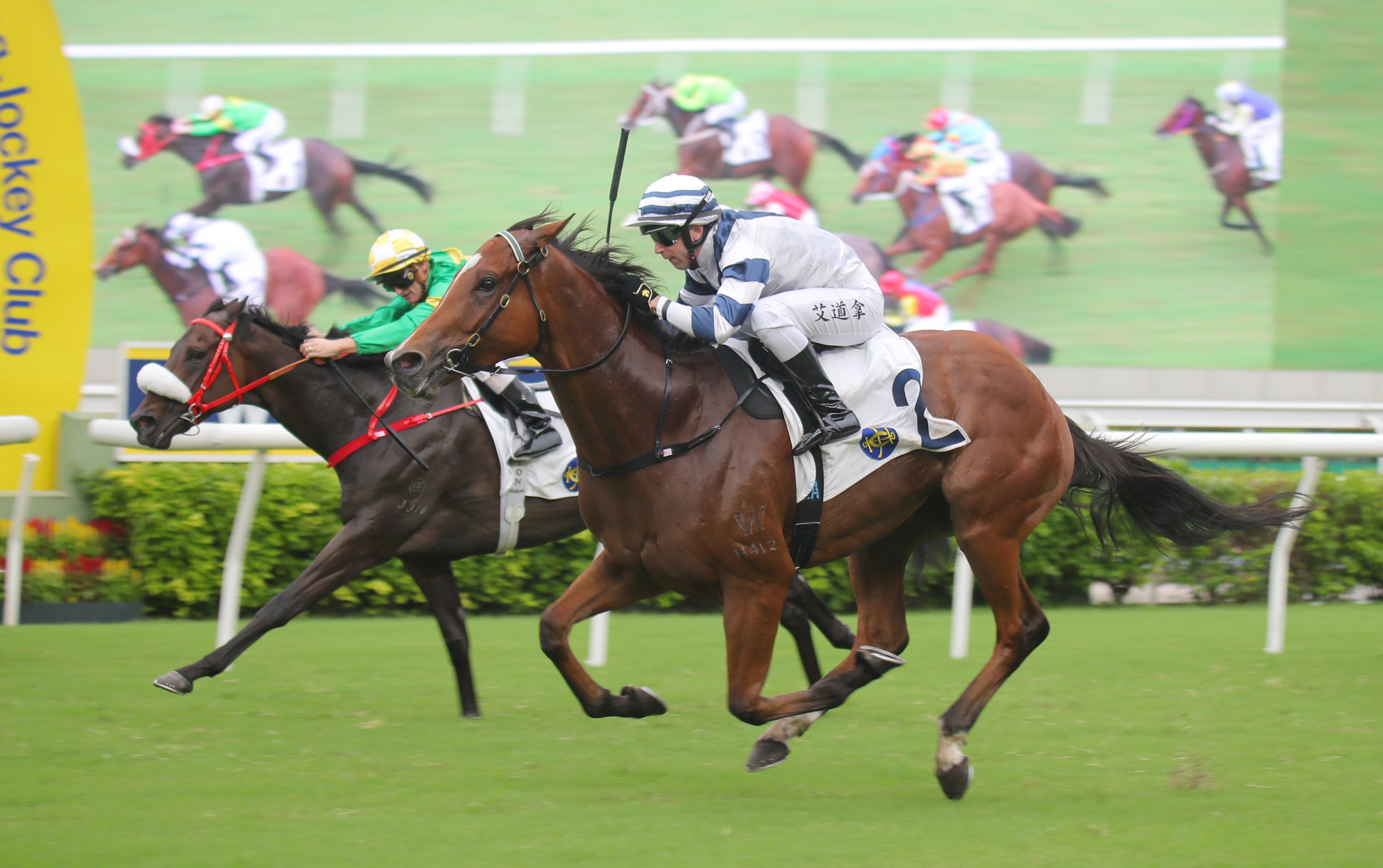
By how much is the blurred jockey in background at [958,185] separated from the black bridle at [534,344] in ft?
41.6

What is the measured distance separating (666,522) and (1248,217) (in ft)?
47.8

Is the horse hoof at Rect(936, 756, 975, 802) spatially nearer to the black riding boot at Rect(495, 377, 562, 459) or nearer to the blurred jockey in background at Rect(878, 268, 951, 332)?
the black riding boot at Rect(495, 377, 562, 459)

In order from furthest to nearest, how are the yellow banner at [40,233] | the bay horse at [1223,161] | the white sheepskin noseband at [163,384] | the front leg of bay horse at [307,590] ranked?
the bay horse at [1223,161] → the yellow banner at [40,233] → the white sheepskin noseband at [163,384] → the front leg of bay horse at [307,590]

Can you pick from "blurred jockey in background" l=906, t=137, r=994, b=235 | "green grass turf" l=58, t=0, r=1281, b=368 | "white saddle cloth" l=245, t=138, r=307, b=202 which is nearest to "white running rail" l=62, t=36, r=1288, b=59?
"green grass turf" l=58, t=0, r=1281, b=368

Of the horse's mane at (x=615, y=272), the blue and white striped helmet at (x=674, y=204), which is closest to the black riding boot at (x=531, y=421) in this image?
the horse's mane at (x=615, y=272)

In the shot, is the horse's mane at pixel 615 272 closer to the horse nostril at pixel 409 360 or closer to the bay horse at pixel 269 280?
the horse nostril at pixel 409 360

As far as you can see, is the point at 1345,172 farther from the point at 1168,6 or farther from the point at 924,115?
the point at 924,115

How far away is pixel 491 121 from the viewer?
53.5 feet

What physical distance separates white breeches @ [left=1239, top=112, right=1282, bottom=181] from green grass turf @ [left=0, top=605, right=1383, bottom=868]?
11.2 metres

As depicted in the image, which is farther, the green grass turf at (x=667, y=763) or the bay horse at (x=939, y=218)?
the bay horse at (x=939, y=218)

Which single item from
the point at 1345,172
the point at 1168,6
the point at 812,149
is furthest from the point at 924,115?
the point at 1345,172

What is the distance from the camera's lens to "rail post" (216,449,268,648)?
19.2 feet

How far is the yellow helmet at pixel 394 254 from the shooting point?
5.20 metres

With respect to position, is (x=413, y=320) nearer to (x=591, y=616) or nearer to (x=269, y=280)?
(x=591, y=616)
